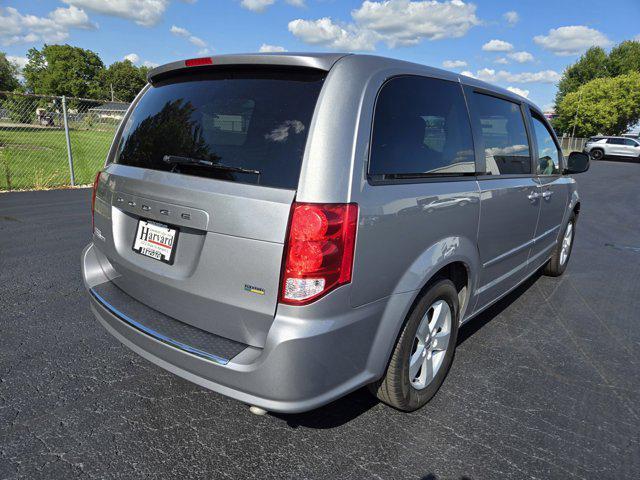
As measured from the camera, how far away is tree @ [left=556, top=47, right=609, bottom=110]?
2596 inches

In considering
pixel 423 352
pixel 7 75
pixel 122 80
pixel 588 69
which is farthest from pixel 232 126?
pixel 122 80

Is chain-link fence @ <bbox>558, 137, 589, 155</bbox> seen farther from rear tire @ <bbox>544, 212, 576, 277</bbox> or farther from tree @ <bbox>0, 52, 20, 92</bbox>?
tree @ <bbox>0, 52, 20, 92</bbox>

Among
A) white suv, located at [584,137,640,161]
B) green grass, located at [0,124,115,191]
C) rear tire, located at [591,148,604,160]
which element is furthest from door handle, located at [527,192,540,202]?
rear tire, located at [591,148,604,160]

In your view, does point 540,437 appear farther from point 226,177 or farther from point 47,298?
point 47,298

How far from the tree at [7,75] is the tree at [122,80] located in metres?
18.2

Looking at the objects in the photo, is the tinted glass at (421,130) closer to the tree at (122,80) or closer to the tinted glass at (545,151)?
the tinted glass at (545,151)

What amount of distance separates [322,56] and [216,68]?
1.95ft

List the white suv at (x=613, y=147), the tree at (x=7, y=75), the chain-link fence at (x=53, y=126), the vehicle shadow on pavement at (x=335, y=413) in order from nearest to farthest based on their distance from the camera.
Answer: the vehicle shadow on pavement at (x=335, y=413) < the chain-link fence at (x=53, y=126) < the white suv at (x=613, y=147) < the tree at (x=7, y=75)

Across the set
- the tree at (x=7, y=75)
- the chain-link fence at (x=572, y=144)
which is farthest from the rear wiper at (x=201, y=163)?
the tree at (x=7, y=75)

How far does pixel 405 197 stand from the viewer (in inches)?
85.1

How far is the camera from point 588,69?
218 ft

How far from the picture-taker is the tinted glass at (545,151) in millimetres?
4059

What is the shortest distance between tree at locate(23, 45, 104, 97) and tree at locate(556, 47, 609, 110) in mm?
90239

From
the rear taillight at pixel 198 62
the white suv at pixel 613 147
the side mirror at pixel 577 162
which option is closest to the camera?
the rear taillight at pixel 198 62
